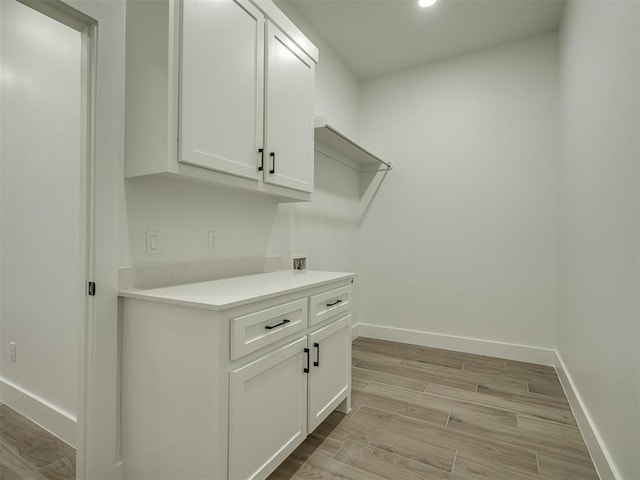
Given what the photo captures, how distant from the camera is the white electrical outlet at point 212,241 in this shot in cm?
185

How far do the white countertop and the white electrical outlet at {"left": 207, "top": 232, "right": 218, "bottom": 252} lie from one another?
181mm

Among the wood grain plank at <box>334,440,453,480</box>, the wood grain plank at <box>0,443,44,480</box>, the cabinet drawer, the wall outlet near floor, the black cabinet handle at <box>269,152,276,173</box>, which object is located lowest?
the wood grain plank at <box>0,443,44,480</box>

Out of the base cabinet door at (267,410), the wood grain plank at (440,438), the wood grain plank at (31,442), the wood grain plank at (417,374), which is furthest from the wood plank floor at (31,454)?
the wood grain plank at (417,374)

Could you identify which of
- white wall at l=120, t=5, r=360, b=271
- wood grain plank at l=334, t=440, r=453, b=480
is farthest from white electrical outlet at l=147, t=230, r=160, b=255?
wood grain plank at l=334, t=440, r=453, b=480

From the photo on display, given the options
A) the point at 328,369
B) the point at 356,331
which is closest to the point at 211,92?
the point at 328,369

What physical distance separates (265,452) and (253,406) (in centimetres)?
23

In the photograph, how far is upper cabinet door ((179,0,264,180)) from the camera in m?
1.38

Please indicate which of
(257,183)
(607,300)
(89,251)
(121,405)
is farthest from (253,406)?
(607,300)

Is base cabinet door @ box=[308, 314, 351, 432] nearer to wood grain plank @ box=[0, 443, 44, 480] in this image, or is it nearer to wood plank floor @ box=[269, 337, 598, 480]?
wood plank floor @ box=[269, 337, 598, 480]

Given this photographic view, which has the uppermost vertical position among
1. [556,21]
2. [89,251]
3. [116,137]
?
[556,21]

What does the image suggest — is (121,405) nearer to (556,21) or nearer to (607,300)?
(607,300)

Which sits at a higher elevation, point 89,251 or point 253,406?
point 89,251

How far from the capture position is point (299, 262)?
8.25ft

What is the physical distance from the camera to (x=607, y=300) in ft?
4.88
